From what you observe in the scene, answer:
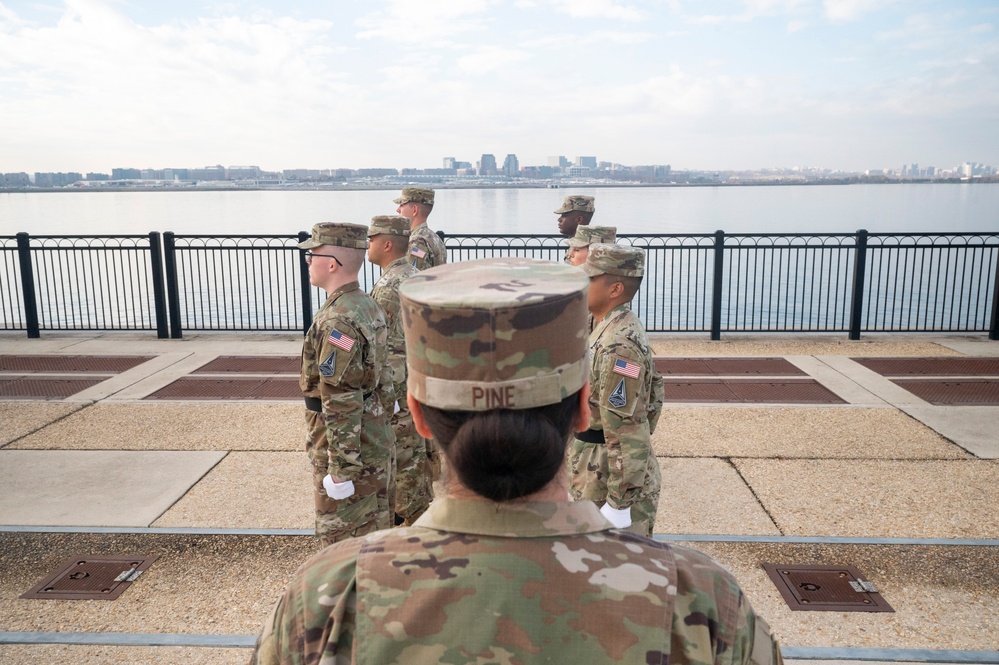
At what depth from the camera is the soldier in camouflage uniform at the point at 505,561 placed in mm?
1234

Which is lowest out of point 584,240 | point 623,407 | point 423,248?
point 623,407

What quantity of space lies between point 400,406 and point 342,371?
1.37 metres

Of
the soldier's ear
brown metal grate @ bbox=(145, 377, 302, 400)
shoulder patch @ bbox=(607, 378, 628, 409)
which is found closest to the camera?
the soldier's ear

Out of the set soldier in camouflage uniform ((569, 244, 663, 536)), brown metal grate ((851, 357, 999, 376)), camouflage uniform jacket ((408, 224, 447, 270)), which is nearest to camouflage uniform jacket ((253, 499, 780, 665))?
soldier in camouflage uniform ((569, 244, 663, 536))

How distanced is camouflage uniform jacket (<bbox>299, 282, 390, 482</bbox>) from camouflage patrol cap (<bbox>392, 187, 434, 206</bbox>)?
3.25 meters

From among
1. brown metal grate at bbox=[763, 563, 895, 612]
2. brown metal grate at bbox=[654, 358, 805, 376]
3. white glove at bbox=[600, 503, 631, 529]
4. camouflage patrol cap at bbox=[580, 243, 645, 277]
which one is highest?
camouflage patrol cap at bbox=[580, 243, 645, 277]

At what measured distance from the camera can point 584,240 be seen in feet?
17.4

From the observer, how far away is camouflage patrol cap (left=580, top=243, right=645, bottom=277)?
3.49 m

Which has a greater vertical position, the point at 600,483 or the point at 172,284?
the point at 172,284

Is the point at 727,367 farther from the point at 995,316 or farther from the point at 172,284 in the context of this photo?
the point at 172,284

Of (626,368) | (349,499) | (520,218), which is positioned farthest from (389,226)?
(520,218)

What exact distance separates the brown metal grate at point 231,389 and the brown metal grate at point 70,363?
126 centimetres

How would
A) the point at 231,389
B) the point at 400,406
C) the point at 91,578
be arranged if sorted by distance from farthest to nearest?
the point at 231,389
the point at 400,406
the point at 91,578

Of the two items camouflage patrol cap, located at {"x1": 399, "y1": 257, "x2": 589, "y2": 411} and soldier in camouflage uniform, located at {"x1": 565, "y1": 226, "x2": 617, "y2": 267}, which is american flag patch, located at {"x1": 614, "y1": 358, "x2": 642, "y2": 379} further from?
camouflage patrol cap, located at {"x1": 399, "y1": 257, "x2": 589, "y2": 411}
